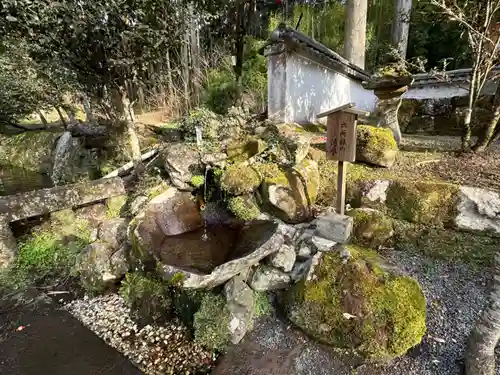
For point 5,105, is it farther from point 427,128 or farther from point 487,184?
point 427,128

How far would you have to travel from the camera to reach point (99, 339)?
3488 millimetres

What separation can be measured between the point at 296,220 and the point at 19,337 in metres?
4.14

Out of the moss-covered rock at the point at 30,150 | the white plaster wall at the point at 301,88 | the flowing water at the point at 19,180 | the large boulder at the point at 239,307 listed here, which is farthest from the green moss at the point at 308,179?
the moss-covered rock at the point at 30,150

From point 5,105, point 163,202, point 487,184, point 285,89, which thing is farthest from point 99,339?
point 5,105

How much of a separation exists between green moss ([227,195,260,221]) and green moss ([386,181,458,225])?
2.25m

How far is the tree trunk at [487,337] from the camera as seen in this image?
2430 millimetres

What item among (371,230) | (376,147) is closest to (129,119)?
(376,147)

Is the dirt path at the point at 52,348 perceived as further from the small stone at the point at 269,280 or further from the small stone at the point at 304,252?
the small stone at the point at 304,252

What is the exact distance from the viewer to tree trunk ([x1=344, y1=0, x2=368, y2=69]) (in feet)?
30.5

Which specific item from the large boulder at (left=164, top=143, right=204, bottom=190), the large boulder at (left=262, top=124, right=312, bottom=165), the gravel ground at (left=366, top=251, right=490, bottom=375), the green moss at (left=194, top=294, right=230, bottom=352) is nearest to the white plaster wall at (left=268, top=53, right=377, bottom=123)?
the large boulder at (left=262, top=124, right=312, bottom=165)

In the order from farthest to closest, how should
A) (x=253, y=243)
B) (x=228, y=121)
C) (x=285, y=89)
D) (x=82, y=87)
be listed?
(x=285, y=89), (x=228, y=121), (x=82, y=87), (x=253, y=243)

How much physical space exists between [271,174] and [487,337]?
351 centimetres

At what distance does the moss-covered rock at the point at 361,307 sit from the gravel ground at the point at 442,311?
9.2 inches

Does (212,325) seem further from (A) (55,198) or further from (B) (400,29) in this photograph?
(B) (400,29)
